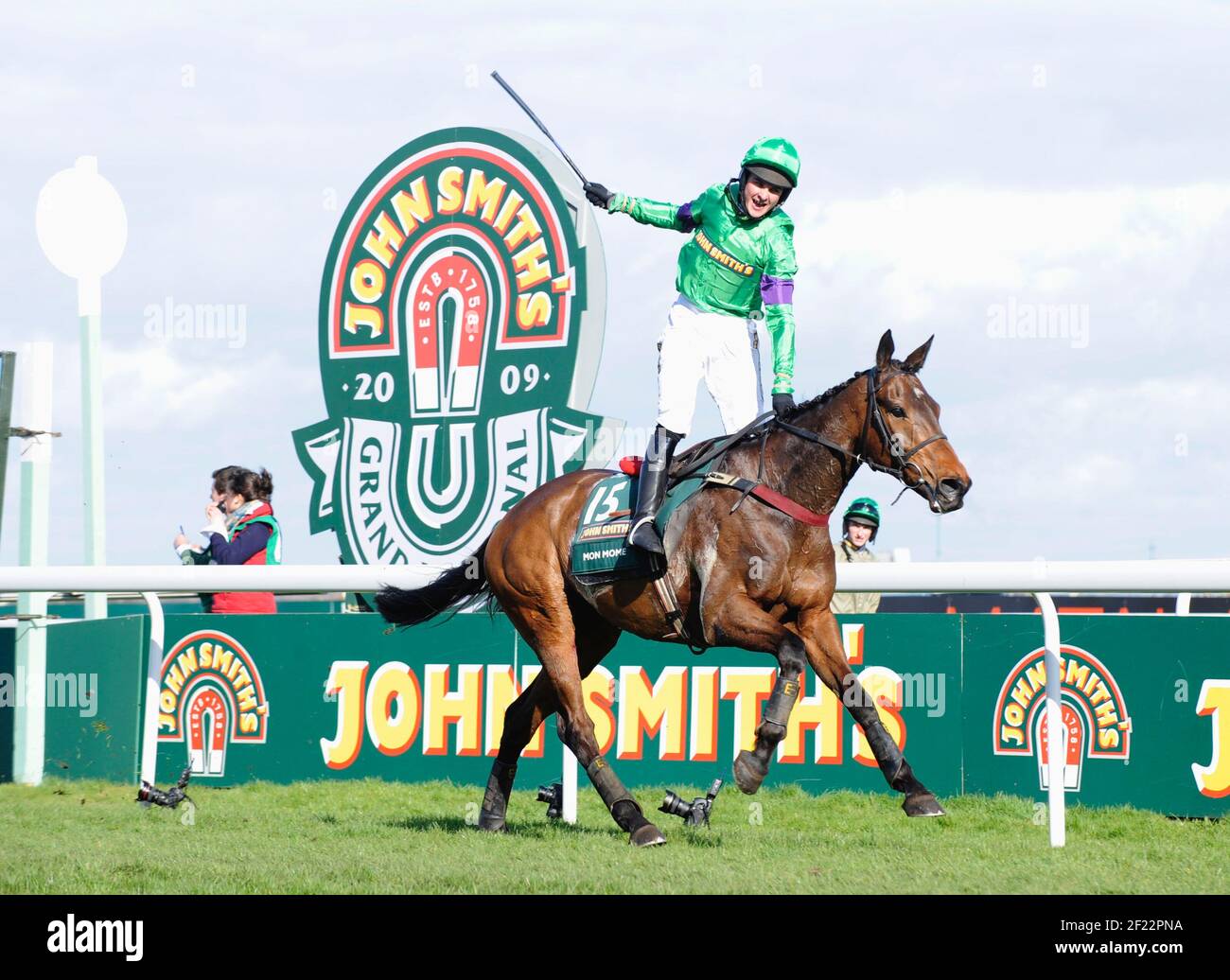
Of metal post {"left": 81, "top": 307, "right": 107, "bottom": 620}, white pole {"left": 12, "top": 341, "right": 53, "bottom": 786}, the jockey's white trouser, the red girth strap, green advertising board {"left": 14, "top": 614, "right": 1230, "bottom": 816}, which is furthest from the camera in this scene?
metal post {"left": 81, "top": 307, "right": 107, "bottom": 620}

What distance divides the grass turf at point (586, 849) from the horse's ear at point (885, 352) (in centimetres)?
168

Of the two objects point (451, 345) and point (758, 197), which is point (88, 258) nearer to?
point (451, 345)

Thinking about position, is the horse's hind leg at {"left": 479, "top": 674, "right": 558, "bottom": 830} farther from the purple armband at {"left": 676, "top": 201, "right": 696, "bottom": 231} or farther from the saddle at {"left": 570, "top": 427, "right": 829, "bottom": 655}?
the purple armband at {"left": 676, "top": 201, "right": 696, "bottom": 231}

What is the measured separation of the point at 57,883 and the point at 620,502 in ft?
7.86

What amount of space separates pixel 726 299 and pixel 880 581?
1.24m

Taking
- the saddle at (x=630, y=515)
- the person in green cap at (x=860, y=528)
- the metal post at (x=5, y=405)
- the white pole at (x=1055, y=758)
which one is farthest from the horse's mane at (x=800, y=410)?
the metal post at (x=5, y=405)

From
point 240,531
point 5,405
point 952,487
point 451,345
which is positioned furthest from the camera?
point 451,345

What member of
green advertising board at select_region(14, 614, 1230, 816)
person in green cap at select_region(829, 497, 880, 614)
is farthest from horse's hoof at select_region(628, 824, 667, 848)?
person in green cap at select_region(829, 497, 880, 614)

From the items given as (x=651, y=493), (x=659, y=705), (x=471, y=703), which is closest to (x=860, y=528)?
(x=659, y=705)

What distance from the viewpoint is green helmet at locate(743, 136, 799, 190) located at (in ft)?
19.1

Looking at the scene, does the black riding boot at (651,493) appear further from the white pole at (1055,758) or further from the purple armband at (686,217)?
the white pole at (1055,758)

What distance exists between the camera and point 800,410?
580 centimetres

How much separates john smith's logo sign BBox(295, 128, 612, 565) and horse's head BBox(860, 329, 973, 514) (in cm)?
352
